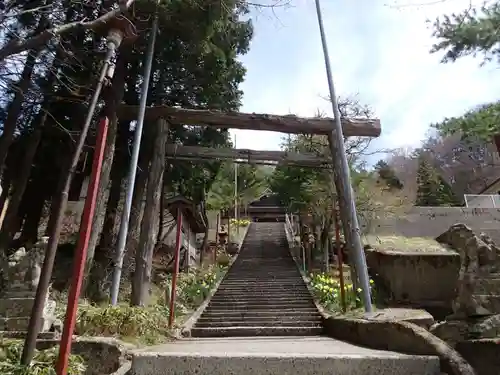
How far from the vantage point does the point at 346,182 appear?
843 centimetres

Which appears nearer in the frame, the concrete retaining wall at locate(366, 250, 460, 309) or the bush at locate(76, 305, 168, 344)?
the bush at locate(76, 305, 168, 344)

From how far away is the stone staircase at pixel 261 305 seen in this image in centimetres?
779

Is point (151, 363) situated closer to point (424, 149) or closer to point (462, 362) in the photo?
point (462, 362)

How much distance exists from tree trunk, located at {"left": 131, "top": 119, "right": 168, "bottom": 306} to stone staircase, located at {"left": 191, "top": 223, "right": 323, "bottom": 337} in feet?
4.47

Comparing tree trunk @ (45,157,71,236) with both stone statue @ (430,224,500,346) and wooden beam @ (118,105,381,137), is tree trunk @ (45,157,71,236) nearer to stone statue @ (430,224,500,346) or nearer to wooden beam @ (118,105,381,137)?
wooden beam @ (118,105,381,137)

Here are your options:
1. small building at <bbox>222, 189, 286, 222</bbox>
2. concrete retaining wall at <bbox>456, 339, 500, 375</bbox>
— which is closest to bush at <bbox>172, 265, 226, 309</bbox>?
concrete retaining wall at <bbox>456, 339, 500, 375</bbox>

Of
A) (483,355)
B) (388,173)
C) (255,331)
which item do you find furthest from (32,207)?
(388,173)

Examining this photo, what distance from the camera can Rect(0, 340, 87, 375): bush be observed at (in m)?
3.47

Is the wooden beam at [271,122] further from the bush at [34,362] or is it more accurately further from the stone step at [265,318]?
the bush at [34,362]

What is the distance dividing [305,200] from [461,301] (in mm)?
10997

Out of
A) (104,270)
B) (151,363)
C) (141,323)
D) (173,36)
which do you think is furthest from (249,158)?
(151,363)

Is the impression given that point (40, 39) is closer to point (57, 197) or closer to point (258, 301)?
point (57, 197)

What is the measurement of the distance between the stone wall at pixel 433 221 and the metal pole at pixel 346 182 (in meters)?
9.10

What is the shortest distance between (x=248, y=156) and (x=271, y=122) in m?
1.10
